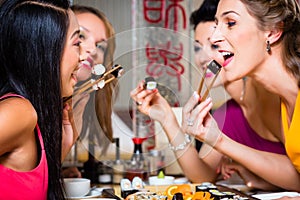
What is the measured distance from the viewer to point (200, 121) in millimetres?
1698

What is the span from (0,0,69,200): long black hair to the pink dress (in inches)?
2.3

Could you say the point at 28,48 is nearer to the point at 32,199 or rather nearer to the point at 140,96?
the point at 32,199

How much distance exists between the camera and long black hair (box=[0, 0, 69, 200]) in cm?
124

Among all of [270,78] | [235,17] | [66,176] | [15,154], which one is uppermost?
[235,17]

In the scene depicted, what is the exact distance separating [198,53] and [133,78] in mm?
542

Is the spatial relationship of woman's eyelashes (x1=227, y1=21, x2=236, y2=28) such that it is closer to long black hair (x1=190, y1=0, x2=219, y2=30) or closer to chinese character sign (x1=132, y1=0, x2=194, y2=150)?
chinese character sign (x1=132, y1=0, x2=194, y2=150)

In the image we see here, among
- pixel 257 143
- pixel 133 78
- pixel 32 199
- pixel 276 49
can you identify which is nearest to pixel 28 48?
pixel 32 199

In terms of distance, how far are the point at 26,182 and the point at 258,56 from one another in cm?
97

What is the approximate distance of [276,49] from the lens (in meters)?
1.74

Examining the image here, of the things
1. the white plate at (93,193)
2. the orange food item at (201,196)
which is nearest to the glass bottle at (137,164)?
the white plate at (93,193)

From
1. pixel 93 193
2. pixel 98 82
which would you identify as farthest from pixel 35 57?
pixel 93 193

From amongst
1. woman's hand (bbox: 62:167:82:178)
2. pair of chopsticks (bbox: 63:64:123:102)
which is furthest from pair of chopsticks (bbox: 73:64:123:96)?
woman's hand (bbox: 62:167:82:178)

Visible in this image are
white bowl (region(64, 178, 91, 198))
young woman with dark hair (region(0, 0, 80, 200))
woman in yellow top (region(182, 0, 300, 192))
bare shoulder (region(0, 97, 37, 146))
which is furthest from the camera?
woman in yellow top (region(182, 0, 300, 192))

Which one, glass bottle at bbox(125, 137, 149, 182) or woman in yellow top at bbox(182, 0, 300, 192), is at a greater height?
woman in yellow top at bbox(182, 0, 300, 192)
